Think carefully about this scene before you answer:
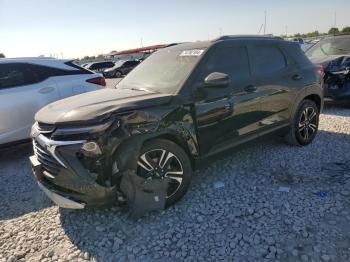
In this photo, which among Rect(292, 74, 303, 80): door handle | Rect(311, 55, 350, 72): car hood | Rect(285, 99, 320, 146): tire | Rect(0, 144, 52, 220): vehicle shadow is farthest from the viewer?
Rect(311, 55, 350, 72): car hood

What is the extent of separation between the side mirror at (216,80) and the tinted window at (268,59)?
917 millimetres

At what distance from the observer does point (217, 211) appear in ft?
12.2

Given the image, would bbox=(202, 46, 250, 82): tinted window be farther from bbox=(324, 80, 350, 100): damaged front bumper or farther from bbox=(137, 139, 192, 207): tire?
bbox=(324, 80, 350, 100): damaged front bumper

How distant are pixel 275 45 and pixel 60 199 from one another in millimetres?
3686

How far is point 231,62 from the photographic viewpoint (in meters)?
4.43

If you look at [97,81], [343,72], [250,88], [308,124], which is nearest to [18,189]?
Answer: [97,81]

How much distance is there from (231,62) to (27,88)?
356 centimetres

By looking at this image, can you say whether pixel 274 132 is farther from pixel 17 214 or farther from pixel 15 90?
pixel 15 90

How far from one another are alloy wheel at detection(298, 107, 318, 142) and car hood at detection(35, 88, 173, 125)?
269cm

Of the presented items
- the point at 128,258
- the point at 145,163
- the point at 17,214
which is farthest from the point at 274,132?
the point at 17,214

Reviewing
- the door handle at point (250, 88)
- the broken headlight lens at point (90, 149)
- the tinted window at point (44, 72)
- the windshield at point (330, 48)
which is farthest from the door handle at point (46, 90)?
the windshield at point (330, 48)


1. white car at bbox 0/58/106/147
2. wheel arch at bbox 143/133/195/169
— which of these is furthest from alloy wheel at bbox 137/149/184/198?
white car at bbox 0/58/106/147

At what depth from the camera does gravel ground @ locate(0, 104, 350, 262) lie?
307 cm

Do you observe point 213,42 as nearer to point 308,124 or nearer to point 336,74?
point 308,124
